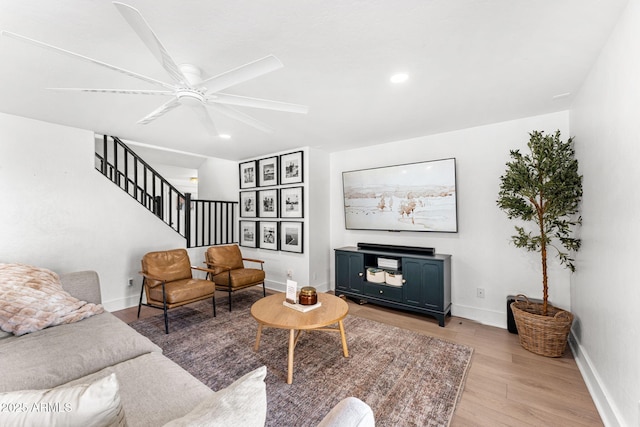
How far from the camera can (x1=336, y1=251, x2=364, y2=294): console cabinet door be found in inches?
155

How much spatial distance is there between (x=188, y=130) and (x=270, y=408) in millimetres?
3215

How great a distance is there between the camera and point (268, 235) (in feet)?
16.4

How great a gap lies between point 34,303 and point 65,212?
1851 millimetres

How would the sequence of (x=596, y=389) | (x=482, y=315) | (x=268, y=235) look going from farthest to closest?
(x=268, y=235)
(x=482, y=315)
(x=596, y=389)

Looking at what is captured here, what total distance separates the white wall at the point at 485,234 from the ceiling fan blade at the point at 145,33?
10.5 feet

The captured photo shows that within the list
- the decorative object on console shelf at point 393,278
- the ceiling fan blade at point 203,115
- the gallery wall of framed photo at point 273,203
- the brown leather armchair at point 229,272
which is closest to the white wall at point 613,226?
the decorative object on console shelf at point 393,278

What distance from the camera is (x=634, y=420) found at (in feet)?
4.70

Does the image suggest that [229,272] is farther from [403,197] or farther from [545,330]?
[545,330]

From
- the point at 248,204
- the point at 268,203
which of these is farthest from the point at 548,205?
the point at 248,204

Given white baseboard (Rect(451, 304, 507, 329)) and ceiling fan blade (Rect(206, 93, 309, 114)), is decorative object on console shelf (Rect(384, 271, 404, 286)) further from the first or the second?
ceiling fan blade (Rect(206, 93, 309, 114))

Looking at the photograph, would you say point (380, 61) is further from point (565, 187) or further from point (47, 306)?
point (47, 306)

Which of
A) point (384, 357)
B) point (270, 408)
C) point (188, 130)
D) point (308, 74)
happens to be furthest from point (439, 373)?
point (188, 130)

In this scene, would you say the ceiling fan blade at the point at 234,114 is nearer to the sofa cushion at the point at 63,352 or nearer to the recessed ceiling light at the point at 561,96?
the sofa cushion at the point at 63,352

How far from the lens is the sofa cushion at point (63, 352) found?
56.1 inches
